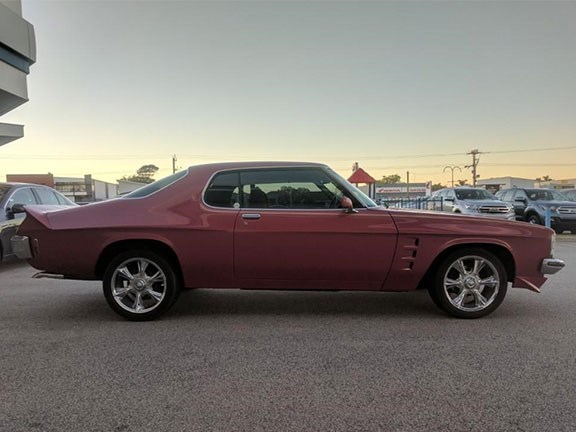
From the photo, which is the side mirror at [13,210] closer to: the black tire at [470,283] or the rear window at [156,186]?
→ the rear window at [156,186]

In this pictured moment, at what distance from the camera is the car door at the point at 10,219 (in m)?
7.41

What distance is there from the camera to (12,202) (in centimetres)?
789

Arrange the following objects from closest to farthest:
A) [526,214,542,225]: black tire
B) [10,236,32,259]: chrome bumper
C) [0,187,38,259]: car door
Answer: [10,236,32,259]: chrome bumper < [0,187,38,259]: car door < [526,214,542,225]: black tire

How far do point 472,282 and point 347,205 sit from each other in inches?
60.8

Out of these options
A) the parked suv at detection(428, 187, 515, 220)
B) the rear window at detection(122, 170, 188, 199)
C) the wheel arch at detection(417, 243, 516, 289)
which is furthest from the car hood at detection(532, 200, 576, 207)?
the rear window at detection(122, 170, 188, 199)

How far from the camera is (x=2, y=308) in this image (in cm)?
527

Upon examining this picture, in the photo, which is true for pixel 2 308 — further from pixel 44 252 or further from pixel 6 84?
pixel 6 84

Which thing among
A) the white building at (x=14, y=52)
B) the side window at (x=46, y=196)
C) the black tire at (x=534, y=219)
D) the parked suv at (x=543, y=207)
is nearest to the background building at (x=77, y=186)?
the white building at (x=14, y=52)

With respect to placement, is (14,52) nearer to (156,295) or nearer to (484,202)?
(156,295)

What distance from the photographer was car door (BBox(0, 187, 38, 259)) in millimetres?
7406

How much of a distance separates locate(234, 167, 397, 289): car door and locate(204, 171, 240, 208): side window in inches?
4.7

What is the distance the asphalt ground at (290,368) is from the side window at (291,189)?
1209 mm

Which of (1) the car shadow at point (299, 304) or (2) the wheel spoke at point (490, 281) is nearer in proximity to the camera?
(2) the wheel spoke at point (490, 281)

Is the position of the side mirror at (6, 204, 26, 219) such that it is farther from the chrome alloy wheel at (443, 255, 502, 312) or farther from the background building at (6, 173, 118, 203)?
the background building at (6, 173, 118, 203)
